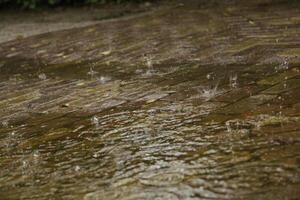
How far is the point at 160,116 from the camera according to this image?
3217 mm

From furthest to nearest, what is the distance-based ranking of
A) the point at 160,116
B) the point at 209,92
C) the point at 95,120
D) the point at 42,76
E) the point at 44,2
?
the point at 44,2, the point at 42,76, the point at 209,92, the point at 95,120, the point at 160,116

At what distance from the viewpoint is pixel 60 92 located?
166 inches

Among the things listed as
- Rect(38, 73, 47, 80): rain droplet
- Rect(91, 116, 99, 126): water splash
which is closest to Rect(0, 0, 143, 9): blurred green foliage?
Rect(38, 73, 47, 80): rain droplet

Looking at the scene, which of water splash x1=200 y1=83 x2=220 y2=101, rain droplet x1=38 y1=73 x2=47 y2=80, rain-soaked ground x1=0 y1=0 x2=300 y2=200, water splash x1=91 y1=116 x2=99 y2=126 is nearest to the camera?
rain-soaked ground x1=0 y1=0 x2=300 y2=200

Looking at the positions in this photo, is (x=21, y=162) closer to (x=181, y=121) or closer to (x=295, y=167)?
(x=181, y=121)

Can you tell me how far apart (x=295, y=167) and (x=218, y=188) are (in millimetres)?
333

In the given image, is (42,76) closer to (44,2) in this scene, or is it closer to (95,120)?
(95,120)

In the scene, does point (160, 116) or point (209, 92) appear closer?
point (160, 116)

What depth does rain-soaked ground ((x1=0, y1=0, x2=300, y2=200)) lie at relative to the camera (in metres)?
2.32

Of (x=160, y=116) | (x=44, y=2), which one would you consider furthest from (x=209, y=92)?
(x=44, y=2)

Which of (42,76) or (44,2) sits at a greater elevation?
(44,2)

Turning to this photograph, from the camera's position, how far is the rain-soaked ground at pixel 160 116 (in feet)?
7.61

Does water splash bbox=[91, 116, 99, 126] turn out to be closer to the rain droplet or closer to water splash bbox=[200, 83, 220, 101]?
water splash bbox=[200, 83, 220, 101]

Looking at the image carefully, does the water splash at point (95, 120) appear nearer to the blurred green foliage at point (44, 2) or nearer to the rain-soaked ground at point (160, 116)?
the rain-soaked ground at point (160, 116)
